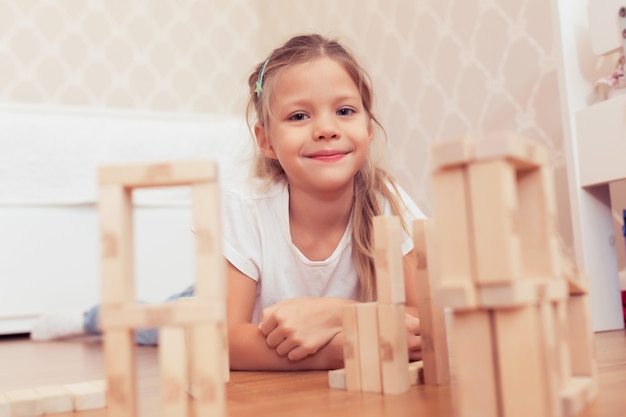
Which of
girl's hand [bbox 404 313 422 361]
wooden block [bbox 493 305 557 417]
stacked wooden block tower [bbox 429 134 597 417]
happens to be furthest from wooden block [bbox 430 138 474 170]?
girl's hand [bbox 404 313 422 361]

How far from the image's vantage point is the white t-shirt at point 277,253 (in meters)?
1.17

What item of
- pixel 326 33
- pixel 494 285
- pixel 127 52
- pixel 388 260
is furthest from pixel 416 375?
pixel 127 52

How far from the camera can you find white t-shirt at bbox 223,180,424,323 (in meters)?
1.17

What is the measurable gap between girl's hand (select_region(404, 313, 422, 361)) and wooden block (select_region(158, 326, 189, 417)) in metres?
0.45

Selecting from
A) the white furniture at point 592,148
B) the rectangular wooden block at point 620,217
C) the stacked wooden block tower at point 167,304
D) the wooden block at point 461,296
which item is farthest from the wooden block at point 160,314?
the rectangular wooden block at point 620,217

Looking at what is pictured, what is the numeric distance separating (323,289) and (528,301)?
0.75 metres

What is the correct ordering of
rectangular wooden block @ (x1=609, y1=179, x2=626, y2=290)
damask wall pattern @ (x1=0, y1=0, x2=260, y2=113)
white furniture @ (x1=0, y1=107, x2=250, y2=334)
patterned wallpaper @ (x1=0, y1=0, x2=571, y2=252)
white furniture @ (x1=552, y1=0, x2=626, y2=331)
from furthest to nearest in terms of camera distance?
damask wall pattern @ (x1=0, y1=0, x2=260, y2=113)
white furniture @ (x1=0, y1=107, x2=250, y2=334)
patterned wallpaper @ (x1=0, y1=0, x2=571, y2=252)
rectangular wooden block @ (x1=609, y1=179, x2=626, y2=290)
white furniture @ (x1=552, y1=0, x2=626, y2=331)

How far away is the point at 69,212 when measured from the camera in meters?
2.35

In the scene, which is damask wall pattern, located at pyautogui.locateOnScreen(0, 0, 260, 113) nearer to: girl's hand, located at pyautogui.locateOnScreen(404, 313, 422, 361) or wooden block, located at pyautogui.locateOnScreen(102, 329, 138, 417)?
girl's hand, located at pyautogui.locateOnScreen(404, 313, 422, 361)

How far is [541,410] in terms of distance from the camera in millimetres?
457

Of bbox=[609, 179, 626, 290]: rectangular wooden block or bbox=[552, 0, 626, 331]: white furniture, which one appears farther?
bbox=[609, 179, 626, 290]: rectangular wooden block

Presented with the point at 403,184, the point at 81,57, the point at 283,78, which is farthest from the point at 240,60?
the point at 283,78

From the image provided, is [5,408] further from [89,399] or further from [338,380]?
[338,380]

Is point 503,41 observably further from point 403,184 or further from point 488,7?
point 403,184
